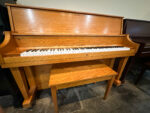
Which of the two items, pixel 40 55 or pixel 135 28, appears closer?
pixel 40 55

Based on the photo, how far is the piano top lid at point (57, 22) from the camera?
29.4 inches

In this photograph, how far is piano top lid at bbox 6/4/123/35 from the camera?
0.75 metres

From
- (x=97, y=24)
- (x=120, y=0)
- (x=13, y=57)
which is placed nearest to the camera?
(x=13, y=57)

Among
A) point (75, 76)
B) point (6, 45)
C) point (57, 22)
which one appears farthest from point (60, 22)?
point (75, 76)

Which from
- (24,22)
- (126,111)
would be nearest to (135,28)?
(126,111)

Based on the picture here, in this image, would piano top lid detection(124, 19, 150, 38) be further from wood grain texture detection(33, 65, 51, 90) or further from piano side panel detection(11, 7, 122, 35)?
wood grain texture detection(33, 65, 51, 90)

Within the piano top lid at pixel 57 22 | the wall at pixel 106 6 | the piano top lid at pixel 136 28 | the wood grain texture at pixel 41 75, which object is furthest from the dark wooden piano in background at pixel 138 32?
the wood grain texture at pixel 41 75

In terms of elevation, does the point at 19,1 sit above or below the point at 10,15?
Answer: above

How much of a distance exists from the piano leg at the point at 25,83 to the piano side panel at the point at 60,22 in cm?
49

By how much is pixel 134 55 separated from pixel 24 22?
1.72m

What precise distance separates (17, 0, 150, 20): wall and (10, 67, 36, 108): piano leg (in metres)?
1.08

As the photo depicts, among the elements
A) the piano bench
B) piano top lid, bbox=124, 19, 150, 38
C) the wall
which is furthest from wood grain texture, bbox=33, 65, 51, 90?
piano top lid, bbox=124, 19, 150, 38

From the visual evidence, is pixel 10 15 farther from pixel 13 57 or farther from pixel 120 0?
pixel 120 0

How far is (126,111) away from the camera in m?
0.91
